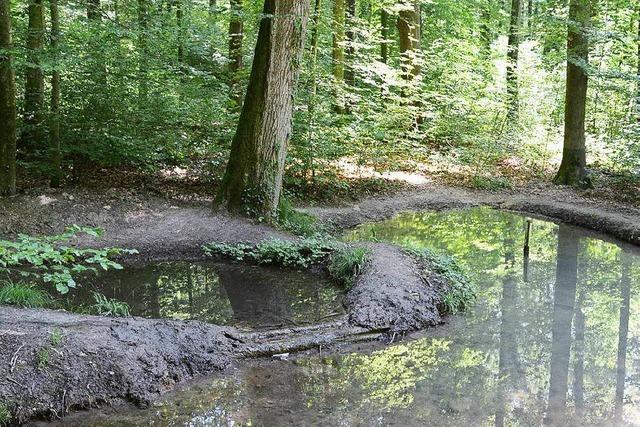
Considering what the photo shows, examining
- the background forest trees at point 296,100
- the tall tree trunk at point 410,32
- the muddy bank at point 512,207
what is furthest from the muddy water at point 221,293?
the tall tree trunk at point 410,32

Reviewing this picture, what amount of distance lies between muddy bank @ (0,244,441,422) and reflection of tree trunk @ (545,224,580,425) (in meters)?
1.54

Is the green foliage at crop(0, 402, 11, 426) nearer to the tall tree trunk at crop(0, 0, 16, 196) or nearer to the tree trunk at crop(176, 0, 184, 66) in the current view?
the tall tree trunk at crop(0, 0, 16, 196)

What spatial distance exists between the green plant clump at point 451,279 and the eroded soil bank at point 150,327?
162 millimetres

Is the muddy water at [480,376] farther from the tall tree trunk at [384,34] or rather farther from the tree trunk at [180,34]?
the tall tree trunk at [384,34]

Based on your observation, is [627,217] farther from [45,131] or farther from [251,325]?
[45,131]

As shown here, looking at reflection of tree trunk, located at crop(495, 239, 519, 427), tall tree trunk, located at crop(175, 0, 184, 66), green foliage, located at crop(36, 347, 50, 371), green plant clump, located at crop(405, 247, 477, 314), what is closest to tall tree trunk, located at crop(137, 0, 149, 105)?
tall tree trunk, located at crop(175, 0, 184, 66)

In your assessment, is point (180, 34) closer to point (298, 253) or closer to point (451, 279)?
point (298, 253)

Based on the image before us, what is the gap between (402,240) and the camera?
11.6 m

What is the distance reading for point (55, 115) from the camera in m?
11.1

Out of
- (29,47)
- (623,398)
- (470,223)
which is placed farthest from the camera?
(470,223)

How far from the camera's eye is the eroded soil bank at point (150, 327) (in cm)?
527

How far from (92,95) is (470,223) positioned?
882 centimetres

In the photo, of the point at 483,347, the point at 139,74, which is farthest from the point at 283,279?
the point at 139,74

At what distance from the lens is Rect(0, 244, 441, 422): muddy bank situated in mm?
5164
